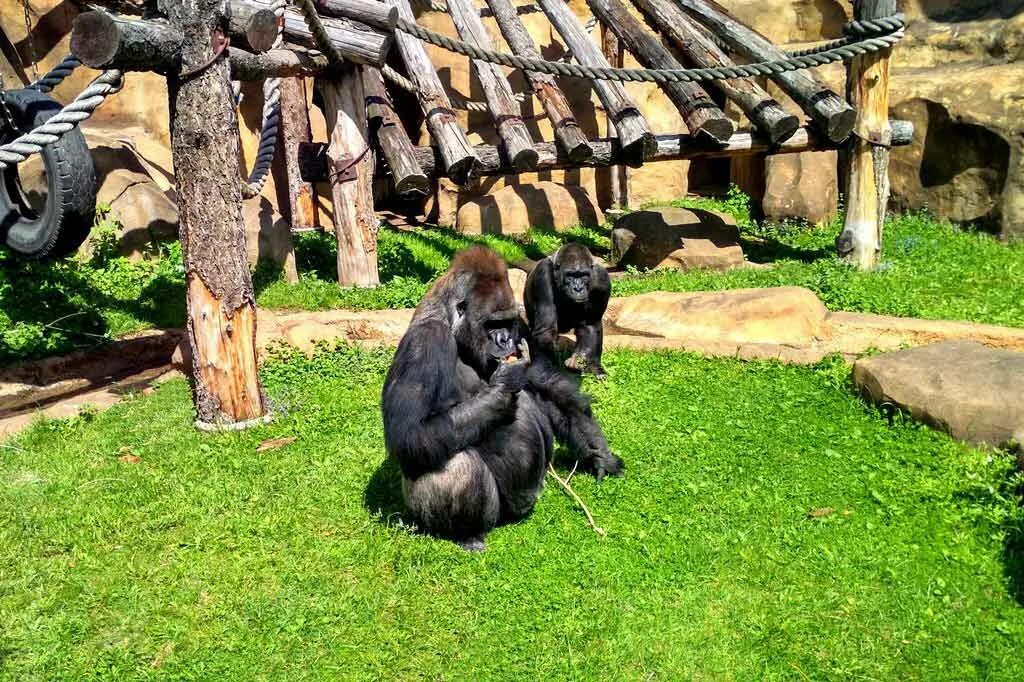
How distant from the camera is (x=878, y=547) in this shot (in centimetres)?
420

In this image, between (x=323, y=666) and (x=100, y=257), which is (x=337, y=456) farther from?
(x=100, y=257)

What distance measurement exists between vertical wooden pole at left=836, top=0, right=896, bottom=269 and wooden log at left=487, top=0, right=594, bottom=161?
8.84 ft

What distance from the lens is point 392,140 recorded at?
803cm

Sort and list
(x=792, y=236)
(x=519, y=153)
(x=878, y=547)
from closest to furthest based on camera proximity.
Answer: (x=878, y=547), (x=519, y=153), (x=792, y=236)

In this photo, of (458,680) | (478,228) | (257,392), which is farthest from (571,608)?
(478,228)

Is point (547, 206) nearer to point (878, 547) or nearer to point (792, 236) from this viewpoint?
point (792, 236)

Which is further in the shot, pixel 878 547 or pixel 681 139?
pixel 681 139

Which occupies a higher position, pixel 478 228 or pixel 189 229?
pixel 189 229

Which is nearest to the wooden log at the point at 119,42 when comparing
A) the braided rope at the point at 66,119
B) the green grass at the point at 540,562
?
the braided rope at the point at 66,119

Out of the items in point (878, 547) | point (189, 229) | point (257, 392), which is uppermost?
point (189, 229)

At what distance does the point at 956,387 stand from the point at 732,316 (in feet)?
6.97

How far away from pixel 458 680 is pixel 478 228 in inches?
316

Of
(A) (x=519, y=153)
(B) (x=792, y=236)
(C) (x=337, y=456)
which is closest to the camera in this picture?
(C) (x=337, y=456)

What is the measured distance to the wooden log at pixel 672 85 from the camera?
8.31 metres
